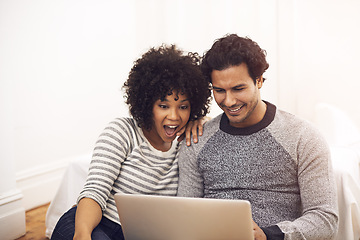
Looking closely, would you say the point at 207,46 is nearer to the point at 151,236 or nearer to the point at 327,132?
the point at 327,132

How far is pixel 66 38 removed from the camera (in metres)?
2.90

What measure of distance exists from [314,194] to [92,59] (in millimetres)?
2445

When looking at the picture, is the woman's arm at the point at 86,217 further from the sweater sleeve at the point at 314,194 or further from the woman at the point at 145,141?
the sweater sleeve at the point at 314,194

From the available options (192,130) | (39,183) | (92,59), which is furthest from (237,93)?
(92,59)

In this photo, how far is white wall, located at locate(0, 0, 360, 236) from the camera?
2619mm

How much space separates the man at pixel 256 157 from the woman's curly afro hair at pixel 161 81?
68 millimetres

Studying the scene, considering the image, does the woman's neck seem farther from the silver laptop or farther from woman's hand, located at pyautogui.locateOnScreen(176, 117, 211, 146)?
the silver laptop

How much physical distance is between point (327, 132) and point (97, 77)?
1912mm

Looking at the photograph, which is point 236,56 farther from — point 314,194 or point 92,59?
point 92,59

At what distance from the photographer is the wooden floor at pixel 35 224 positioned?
2.15 meters

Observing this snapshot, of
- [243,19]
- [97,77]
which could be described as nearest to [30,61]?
[97,77]

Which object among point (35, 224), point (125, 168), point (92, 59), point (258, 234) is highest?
point (92, 59)

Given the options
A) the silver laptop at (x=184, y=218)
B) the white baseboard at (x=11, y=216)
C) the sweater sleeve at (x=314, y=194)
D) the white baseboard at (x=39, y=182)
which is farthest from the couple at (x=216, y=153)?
the white baseboard at (x=39, y=182)

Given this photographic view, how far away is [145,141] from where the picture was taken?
1376mm
